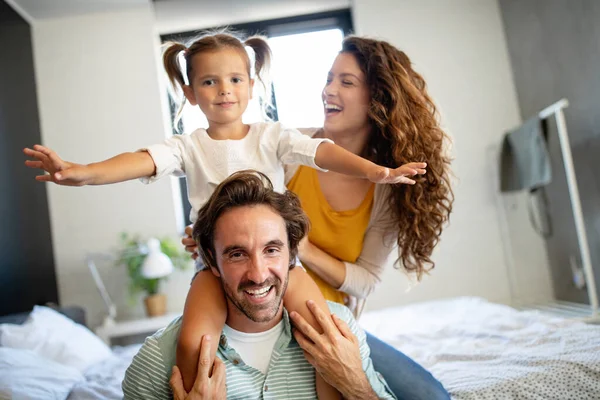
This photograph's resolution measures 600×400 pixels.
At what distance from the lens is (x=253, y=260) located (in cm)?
131

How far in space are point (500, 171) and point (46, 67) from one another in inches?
140

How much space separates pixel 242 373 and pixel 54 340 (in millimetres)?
1486

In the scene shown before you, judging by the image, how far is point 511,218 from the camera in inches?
174

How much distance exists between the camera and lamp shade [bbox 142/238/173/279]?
3617 mm

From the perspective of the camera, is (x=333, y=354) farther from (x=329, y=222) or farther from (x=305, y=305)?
(x=329, y=222)

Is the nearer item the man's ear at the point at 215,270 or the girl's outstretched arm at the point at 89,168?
the girl's outstretched arm at the point at 89,168

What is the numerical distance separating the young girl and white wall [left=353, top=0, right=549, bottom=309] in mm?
2963

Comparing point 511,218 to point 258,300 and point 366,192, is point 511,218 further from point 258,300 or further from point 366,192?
point 258,300

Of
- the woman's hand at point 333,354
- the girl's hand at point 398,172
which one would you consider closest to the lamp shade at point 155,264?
the woman's hand at point 333,354

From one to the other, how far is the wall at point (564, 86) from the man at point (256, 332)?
277 cm

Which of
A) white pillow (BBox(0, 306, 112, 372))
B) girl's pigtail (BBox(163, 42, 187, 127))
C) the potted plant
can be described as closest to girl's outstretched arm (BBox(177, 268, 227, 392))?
girl's pigtail (BBox(163, 42, 187, 127))

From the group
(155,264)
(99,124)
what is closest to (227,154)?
(155,264)

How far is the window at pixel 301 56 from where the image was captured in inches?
143

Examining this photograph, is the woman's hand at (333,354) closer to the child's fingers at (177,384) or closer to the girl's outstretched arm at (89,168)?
the child's fingers at (177,384)
